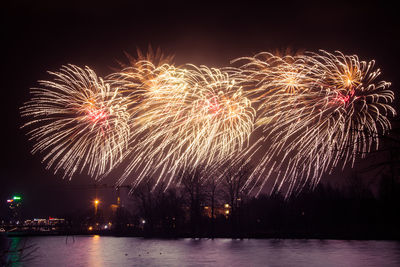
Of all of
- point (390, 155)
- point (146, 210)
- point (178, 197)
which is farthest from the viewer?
point (146, 210)

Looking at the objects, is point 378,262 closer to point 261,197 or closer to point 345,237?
point 345,237

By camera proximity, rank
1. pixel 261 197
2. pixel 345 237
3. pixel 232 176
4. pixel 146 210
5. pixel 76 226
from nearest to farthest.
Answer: pixel 345 237 → pixel 232 176 → pixel 146 210 → pixel 261 197 → pixel 76 226

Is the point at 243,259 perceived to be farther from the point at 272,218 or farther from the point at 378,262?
the point at 272,218

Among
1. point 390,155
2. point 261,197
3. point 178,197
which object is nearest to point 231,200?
point 178,197

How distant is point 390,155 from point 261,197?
81.1 m

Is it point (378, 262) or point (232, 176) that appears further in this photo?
point (232, 176)

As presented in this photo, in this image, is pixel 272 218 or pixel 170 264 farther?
pixel 272 218

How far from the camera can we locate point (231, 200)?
56500 mm

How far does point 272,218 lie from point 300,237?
13.8 m

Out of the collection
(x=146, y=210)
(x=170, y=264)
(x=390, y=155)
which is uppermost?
(x=146, y=210)

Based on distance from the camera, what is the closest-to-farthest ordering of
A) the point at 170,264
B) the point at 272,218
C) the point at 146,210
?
the point at 170,264 < the point at 272,218 < the point at 146,210

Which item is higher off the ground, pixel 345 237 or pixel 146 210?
pixel 146 210

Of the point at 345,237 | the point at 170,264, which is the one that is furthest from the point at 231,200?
the point at 170,264

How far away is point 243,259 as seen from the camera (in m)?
23.7
